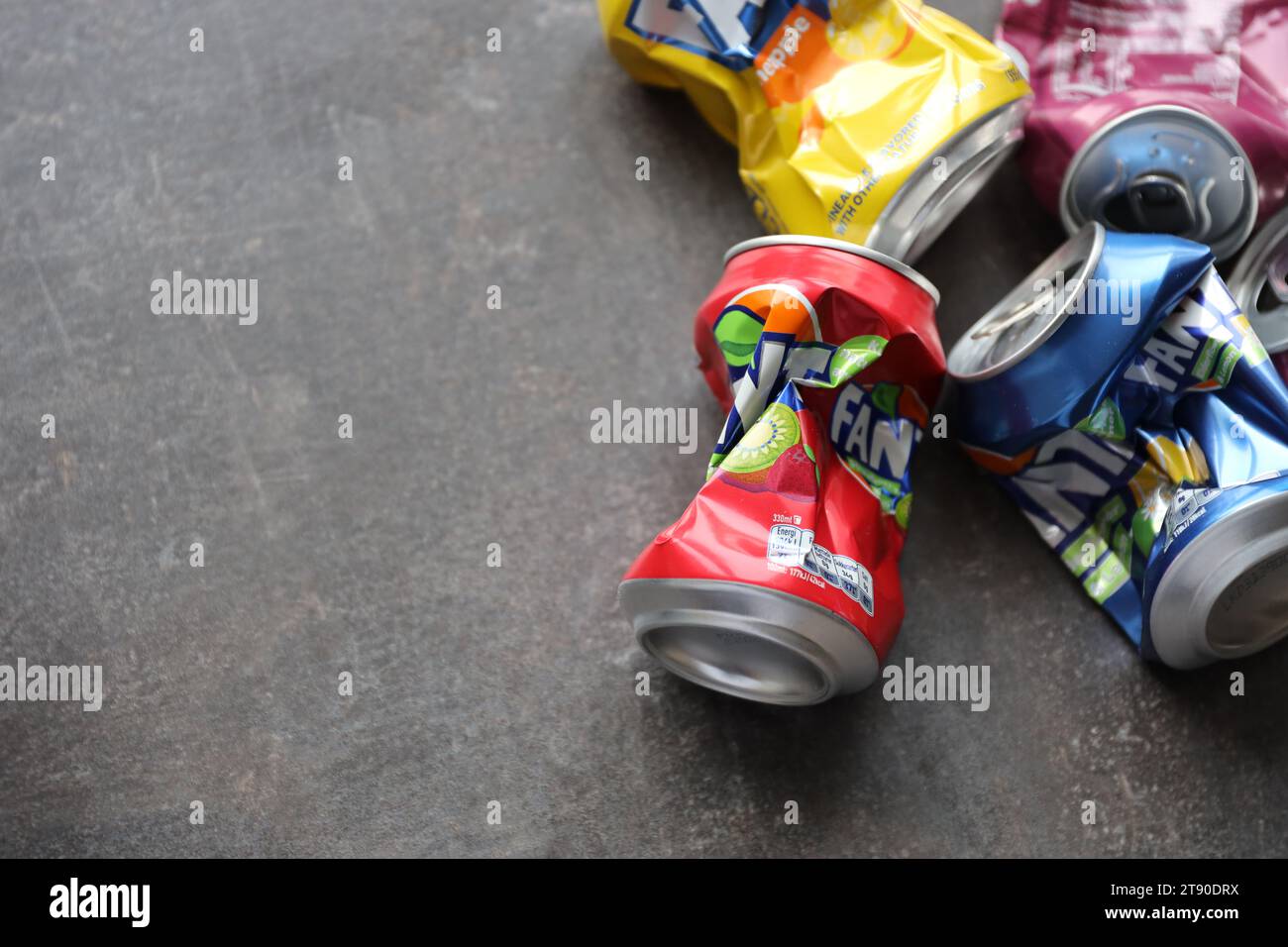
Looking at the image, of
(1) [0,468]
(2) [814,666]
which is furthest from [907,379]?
(1) [0,468]

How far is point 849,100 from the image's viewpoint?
1.22 metres

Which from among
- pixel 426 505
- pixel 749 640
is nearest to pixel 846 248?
pixel 749 640

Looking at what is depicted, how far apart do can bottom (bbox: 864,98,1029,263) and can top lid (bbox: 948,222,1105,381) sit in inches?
4.6

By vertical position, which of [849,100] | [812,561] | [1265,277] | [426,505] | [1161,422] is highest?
[849,100]

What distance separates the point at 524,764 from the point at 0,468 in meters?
0.70

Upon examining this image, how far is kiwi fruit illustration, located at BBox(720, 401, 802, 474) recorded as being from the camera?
1.10 m

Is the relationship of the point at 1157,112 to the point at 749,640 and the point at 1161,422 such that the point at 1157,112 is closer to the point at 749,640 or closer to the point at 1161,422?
the point at 1161,422

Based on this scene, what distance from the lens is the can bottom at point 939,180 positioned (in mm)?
1180

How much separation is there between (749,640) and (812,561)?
0.42 ft

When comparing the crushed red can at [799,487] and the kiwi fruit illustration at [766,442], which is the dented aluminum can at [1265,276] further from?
the kiwi fruit illustration at [766,442]

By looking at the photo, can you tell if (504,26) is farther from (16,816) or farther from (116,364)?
(16,816)

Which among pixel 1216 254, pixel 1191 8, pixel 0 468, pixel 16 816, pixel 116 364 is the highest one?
pixel 1191 8

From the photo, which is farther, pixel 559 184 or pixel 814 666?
pixel 559 184

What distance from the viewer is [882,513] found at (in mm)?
1191
